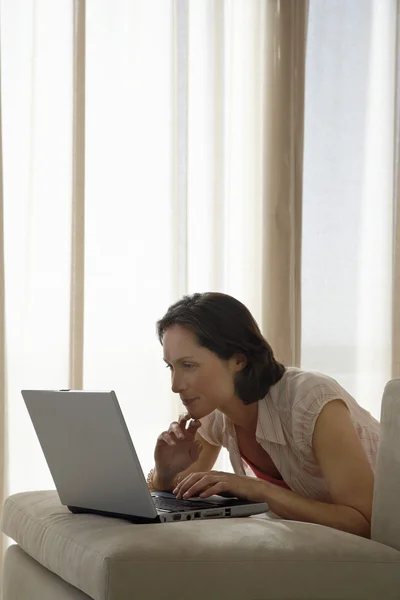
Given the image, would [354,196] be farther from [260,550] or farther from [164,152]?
[260,550]

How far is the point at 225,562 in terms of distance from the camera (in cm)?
148

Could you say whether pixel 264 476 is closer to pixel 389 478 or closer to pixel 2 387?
pixel 389 478

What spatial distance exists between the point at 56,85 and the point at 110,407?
1856 millimetres

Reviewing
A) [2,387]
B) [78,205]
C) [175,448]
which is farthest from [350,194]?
[175,448]

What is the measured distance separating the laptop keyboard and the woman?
0.03 meters

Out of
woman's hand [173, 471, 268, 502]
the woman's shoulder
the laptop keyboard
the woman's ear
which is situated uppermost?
the woman's ear

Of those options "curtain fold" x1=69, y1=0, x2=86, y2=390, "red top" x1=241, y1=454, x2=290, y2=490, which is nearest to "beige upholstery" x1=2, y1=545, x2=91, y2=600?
"red top" x1=241, y1=454, x2=290, y2=490

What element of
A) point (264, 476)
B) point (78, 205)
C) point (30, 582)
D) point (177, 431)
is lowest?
point (30, 582)

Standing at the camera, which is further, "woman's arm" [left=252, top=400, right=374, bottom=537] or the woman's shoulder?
the woman's shoulder

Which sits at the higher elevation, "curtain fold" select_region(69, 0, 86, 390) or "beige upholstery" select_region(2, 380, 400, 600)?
"curtain fold" select_region(69, 0, 86, 390)

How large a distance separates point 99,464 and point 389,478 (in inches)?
21.8

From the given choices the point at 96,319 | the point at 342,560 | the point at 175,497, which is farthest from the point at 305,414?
the point at 96,319

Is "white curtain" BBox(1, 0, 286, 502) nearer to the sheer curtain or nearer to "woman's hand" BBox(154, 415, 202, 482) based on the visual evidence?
the sheer curtain

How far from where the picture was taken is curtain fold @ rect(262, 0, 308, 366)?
3414 millimetres
